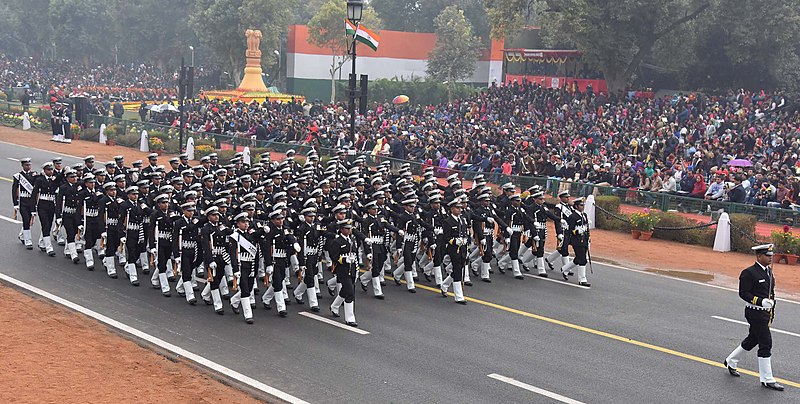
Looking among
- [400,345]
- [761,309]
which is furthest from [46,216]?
[761,309]

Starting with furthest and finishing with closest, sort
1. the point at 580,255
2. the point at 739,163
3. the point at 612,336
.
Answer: the point at 739,163
the point at 580,255
the point at 612,336

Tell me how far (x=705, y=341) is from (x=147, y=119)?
4085 centimetres

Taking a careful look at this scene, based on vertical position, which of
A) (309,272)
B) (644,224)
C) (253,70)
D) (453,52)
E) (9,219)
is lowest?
(9,219)

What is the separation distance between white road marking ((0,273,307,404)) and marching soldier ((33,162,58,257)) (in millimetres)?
2144

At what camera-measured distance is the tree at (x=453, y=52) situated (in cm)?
6825

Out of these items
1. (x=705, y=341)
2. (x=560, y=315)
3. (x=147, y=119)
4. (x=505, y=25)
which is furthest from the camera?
(x=147, y=119)

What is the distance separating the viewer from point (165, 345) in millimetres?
13484

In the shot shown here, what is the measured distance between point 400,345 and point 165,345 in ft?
11.4

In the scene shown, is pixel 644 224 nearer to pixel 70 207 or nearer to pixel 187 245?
pixel 187 245

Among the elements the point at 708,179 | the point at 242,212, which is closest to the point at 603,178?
the point at 708,179

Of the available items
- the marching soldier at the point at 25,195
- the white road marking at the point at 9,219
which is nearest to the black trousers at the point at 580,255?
the marching soldier at the point at 25,195

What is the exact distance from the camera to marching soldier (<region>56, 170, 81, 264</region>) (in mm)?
18578

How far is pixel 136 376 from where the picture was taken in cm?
1203

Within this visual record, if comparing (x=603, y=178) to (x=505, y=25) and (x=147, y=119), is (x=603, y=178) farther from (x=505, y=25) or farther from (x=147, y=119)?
(x=147, y=119)
